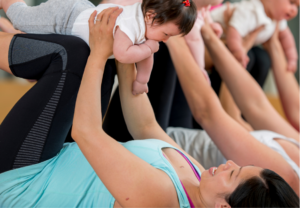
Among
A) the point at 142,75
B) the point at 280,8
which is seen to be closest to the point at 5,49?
the point at 142,75

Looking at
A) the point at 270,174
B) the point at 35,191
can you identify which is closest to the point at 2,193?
the point at 35,191

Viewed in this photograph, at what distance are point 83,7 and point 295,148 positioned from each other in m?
1.03

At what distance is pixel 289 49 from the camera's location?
1.89 m

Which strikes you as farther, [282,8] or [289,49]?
[289,49]

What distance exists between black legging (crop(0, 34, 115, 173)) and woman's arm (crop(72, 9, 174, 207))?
93mm

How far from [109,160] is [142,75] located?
272 millimetres

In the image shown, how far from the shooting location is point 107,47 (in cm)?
68

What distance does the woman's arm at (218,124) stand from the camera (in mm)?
987

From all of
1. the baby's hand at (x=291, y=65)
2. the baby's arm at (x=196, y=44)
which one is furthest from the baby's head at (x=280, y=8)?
the baby's arm at (x=196, y=44)

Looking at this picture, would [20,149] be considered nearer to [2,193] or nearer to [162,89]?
[2,193]

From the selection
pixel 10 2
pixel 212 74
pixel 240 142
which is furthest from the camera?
pixel 212 74

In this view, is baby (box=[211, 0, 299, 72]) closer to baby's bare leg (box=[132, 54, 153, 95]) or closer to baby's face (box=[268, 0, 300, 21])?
baby's face (box=[268, 0, 300, 21])

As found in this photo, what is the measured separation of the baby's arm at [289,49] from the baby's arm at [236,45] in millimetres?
450

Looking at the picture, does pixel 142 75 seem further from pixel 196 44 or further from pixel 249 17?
pixel 249 17
